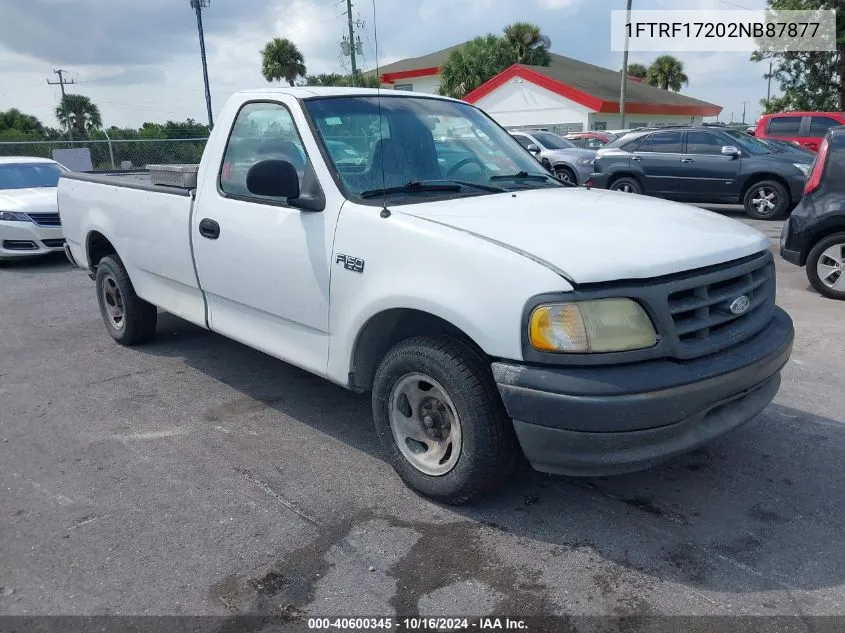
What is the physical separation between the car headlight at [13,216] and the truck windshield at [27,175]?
1.13 m

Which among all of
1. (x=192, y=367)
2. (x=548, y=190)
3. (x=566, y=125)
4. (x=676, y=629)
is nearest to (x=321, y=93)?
(x=548, y=190)

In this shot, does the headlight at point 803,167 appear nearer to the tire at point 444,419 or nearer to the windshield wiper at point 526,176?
the windshield wiper at point 526,176

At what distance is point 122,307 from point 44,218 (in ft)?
17.1

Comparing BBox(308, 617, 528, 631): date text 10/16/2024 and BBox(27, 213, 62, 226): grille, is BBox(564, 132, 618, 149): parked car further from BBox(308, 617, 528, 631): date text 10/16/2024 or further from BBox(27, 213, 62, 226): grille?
BBox(308, 617, 528, 631): date text 10/16/2024

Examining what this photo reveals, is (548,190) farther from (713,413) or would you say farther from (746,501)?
(746,501)

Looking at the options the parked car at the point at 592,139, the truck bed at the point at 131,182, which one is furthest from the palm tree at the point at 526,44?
the truck bed at the point at 131,182

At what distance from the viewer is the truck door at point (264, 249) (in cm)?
373

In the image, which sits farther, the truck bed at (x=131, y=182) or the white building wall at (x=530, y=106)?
the white building wall at (x=530, y=106)

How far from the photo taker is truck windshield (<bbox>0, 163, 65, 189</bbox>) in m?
11.0

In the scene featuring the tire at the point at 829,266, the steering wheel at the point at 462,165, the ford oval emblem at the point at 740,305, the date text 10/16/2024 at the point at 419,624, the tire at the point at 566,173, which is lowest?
the date text 10/16/2024 at the point at 419,624

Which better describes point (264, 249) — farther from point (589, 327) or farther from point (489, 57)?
point (489, 57)

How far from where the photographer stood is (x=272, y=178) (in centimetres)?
355

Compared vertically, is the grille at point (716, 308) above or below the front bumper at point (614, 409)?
above

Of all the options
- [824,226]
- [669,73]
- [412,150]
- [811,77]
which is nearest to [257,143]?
[412,150]
